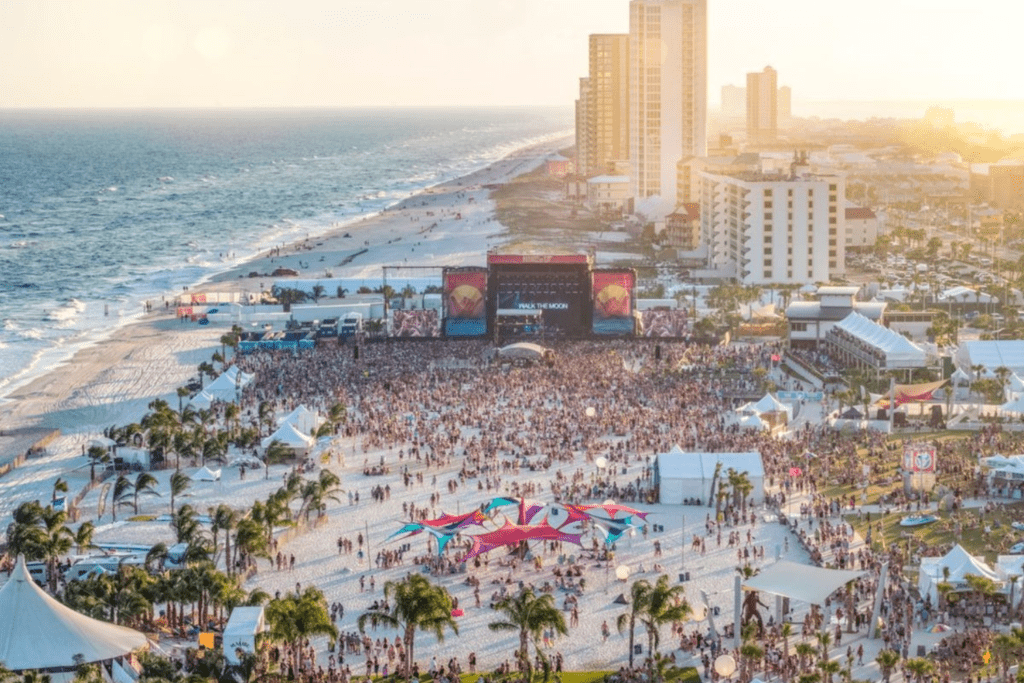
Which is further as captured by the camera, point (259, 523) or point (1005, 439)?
point (1005, 439)

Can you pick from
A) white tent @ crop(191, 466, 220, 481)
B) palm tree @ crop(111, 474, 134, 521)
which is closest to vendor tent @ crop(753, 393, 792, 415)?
white tent @ crop(191, 466, 220, 481)

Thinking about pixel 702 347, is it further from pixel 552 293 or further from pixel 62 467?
pixel 62 467

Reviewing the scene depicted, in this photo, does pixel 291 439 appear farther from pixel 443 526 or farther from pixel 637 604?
pixel 637 604

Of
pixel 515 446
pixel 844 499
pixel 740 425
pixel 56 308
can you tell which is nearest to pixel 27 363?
pixel 56 308

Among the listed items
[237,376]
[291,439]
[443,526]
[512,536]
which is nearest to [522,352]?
[237,376]

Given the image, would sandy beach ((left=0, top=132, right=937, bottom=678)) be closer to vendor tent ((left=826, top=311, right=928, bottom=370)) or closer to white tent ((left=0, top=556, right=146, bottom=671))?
white tent ((left=0, top=556, right=146, bottom=671))

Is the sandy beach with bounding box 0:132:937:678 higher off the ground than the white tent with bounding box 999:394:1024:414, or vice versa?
the white tent with bounding box 999:394:1024:414
